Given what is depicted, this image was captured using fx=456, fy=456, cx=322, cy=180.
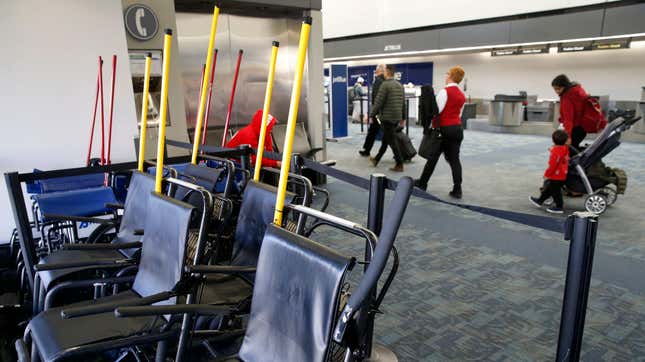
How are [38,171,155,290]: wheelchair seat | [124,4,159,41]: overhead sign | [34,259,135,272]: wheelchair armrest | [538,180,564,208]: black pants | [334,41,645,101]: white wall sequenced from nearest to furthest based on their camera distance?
1. [34,259,135,272]: wheelchair armrest
2. [38,171,155,290]: wheelchair seat
3. [124,4,159,41]: overhead sign
4. [538,180,564,208]: black pants
5. [334,41,645,101]: white wall

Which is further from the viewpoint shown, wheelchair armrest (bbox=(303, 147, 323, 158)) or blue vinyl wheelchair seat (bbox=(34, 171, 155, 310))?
wheelchair armrest (bbox=(303, 147, 323, 158))

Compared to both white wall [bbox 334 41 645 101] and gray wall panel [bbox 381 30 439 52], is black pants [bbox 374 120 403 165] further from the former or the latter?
white wall [bbox 334 41 645 101]

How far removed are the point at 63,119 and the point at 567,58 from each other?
39.5 ft

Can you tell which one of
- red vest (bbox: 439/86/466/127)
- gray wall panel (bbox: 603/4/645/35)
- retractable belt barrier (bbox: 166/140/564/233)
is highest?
gray wall panel (bbox: 603/4/645/35)

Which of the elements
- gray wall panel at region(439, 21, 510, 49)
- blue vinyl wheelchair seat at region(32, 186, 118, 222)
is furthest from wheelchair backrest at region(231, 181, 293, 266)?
gray wall panel at region(439, 21, 510, 49)

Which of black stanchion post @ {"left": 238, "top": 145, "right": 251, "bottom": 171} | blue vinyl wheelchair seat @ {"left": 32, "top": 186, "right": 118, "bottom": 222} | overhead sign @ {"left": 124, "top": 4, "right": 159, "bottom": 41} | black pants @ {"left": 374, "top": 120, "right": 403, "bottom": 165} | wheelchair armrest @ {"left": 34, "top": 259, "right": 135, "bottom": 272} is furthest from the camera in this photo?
black pants @ {"left": 374, "top": 120, "right": 403, "bottom": 165}

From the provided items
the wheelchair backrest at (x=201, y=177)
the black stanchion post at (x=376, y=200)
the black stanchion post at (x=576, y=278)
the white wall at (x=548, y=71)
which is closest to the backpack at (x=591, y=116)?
the black stanchion post at (x=376, y=200)

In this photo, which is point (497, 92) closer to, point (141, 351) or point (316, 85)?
point (316, 85)

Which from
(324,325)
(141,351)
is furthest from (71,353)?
(324,325)

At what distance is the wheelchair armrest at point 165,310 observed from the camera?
1.36 m

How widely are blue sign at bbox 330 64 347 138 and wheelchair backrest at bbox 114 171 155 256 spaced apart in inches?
285

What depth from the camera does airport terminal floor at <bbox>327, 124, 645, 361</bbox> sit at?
7.78 feet

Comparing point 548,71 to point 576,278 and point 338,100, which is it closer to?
point 338,100

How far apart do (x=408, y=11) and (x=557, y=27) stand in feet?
13.1
